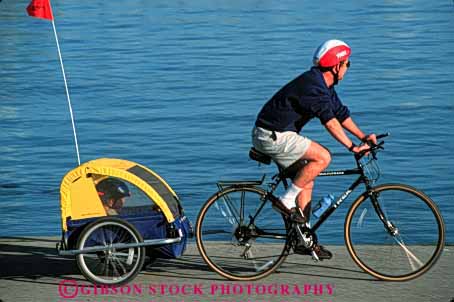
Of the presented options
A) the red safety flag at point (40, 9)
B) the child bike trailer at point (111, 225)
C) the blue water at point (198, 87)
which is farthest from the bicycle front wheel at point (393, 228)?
the red safety flag at point (40, 9)

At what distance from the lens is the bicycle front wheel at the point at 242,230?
8.09m

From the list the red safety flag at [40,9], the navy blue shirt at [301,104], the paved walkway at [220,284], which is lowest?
the paved walkway at [220,284]

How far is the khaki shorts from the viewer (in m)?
7.86

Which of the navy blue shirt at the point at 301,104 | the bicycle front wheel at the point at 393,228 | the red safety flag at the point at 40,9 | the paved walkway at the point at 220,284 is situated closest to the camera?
the paved walkway at the point at 220,284

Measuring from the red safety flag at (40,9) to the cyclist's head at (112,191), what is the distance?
1.57 m

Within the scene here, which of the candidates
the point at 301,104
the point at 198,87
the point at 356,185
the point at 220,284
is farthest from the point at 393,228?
the point at 198,87

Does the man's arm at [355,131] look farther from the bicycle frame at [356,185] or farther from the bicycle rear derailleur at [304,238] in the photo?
the bicycle rear derailleur at [304,238]

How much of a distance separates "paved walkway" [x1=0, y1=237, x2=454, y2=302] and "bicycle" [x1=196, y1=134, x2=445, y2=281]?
11 centimetres

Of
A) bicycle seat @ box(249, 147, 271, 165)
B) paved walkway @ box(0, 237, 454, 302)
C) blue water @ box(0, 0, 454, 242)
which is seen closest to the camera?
paved walkway @ box(0, 237, 454, 302)

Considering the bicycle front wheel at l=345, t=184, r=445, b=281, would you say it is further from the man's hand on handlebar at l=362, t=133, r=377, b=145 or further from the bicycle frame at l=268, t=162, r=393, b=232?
the man's hand on handlebar at l=362, t=133, r=377, b=145

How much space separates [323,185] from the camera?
12.1 metres

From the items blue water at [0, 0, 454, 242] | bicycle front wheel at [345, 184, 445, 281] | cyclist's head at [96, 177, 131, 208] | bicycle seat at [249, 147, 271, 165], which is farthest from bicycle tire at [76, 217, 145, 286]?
blue water at [0, 0, 454, 242]

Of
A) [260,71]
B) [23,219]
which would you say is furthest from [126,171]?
[260,71]

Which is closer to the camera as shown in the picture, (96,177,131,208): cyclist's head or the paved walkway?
the paved walkway
